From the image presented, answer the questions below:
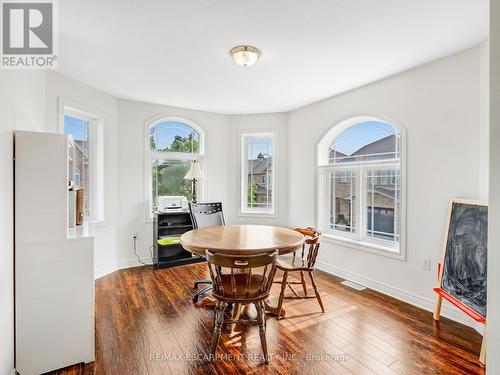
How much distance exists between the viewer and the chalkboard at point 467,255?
6.80 feet

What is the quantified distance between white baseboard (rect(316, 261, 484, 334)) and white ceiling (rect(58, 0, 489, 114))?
2.47 metres

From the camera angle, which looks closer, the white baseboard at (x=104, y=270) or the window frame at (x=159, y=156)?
the white baseboard at (x=104, y=270)

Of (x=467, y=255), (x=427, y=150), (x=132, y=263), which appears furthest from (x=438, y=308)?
(x=132, y=263)

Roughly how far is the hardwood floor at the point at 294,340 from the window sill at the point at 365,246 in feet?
1.62

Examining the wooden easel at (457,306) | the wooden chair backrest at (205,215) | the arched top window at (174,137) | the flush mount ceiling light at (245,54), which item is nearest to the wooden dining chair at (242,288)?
the wooden chair backrest at (205,215)

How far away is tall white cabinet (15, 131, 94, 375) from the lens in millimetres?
1698

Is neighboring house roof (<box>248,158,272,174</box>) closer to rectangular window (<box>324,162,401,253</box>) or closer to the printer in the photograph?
rectangular window (<box>324,162,401,253</box>)

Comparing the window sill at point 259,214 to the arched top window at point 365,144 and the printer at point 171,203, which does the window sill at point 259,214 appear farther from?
the arched top window at point 365,144

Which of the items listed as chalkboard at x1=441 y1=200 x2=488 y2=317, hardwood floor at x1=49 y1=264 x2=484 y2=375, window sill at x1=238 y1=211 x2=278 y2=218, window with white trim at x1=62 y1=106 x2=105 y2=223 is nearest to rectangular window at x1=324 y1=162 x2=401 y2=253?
chalkboard at x1=441 y1=200 x2=488 y2=317

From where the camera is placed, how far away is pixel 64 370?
1.77 metres

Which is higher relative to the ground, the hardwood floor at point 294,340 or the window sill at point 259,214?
the window sill at point 259,214

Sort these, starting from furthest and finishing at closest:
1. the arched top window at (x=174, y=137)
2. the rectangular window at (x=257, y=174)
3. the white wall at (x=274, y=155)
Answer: the rectangular window at (x=257, y=174)
the white wall at (x=274, y=155)
the arched top window at (x=174, y=137)

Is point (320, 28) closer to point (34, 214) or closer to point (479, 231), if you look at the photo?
point (479, 231)

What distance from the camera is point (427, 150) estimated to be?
2680 mm
